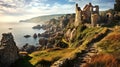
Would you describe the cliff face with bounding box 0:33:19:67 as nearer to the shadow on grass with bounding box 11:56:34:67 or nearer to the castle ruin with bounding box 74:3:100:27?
the shadow on grass with bounding box 11:56:34:67

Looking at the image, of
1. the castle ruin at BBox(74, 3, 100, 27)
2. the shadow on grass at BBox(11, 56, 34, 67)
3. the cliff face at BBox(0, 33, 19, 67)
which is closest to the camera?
the shadow on grass at BBox(11, 56, 34, 67)

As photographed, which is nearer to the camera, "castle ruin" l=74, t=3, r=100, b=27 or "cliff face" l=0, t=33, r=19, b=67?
"cliff face" l=0, t=33, r=19, b=67

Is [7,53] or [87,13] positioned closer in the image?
[7,53]

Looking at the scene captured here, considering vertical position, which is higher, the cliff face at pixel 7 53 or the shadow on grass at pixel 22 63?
the cliff face at pixel 7 53

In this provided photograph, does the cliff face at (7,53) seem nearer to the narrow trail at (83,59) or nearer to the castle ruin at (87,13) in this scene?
the narrow trail at (83,59)

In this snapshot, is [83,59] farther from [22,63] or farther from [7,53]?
[7,53]

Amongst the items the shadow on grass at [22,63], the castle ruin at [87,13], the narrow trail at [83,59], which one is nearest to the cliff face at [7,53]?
the shadow on grass at [22,63]

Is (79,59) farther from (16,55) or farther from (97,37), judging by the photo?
(97,37)

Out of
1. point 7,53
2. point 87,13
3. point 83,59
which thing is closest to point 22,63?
point 7,53

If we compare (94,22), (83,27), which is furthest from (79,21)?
(94,22)

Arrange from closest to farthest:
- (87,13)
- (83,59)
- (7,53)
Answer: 1. (83,59)
2. (7,53)
3. (87,13)

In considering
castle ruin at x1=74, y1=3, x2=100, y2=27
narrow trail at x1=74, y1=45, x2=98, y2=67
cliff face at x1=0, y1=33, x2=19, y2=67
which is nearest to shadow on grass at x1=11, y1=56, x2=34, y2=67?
cliff face at x1=0, y1=33, x2=19, y2=67

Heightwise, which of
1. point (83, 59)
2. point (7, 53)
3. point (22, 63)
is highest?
point (7, 53)

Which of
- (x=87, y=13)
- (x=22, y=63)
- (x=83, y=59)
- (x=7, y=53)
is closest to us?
(x=83, y=59)
